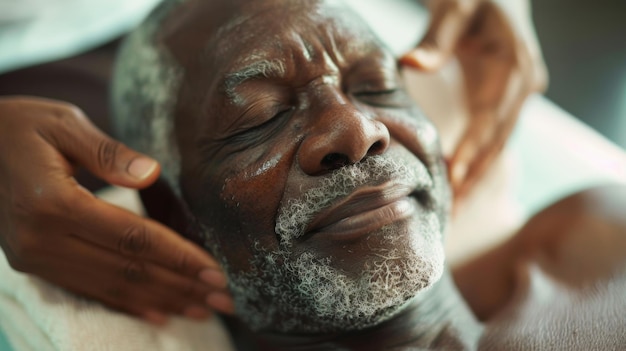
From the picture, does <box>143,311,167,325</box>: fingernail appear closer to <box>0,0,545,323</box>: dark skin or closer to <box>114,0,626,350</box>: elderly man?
<box>0,0,545,323</box>: dark skin

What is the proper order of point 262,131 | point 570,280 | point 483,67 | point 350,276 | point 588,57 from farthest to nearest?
1. point 588,57
2. point 483,67
3. point 570,280
4. point 262,131
5. point 350,276

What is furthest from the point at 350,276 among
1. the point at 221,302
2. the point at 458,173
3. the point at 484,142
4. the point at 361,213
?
the point at 484,142

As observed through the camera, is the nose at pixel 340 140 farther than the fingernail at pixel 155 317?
No

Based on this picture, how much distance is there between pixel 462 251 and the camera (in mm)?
1546

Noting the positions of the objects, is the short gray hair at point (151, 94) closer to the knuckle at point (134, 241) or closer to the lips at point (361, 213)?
the knuckle at point (134, 241)

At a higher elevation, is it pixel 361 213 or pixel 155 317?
pixel 361 213

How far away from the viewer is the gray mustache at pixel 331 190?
93 centimetres

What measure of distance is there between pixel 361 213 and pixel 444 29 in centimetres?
80

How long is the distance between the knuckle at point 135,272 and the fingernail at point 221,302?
116 mm

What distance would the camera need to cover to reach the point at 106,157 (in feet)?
3.44

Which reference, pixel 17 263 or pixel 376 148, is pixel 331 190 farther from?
pixel 17 263

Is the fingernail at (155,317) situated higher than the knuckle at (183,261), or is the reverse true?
the knuckle at (183,261)

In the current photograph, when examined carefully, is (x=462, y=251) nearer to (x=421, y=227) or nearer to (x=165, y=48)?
(x=421, y=227)

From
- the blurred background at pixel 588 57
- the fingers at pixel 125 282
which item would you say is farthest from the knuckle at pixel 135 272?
the blurred background at pixel 588 57
